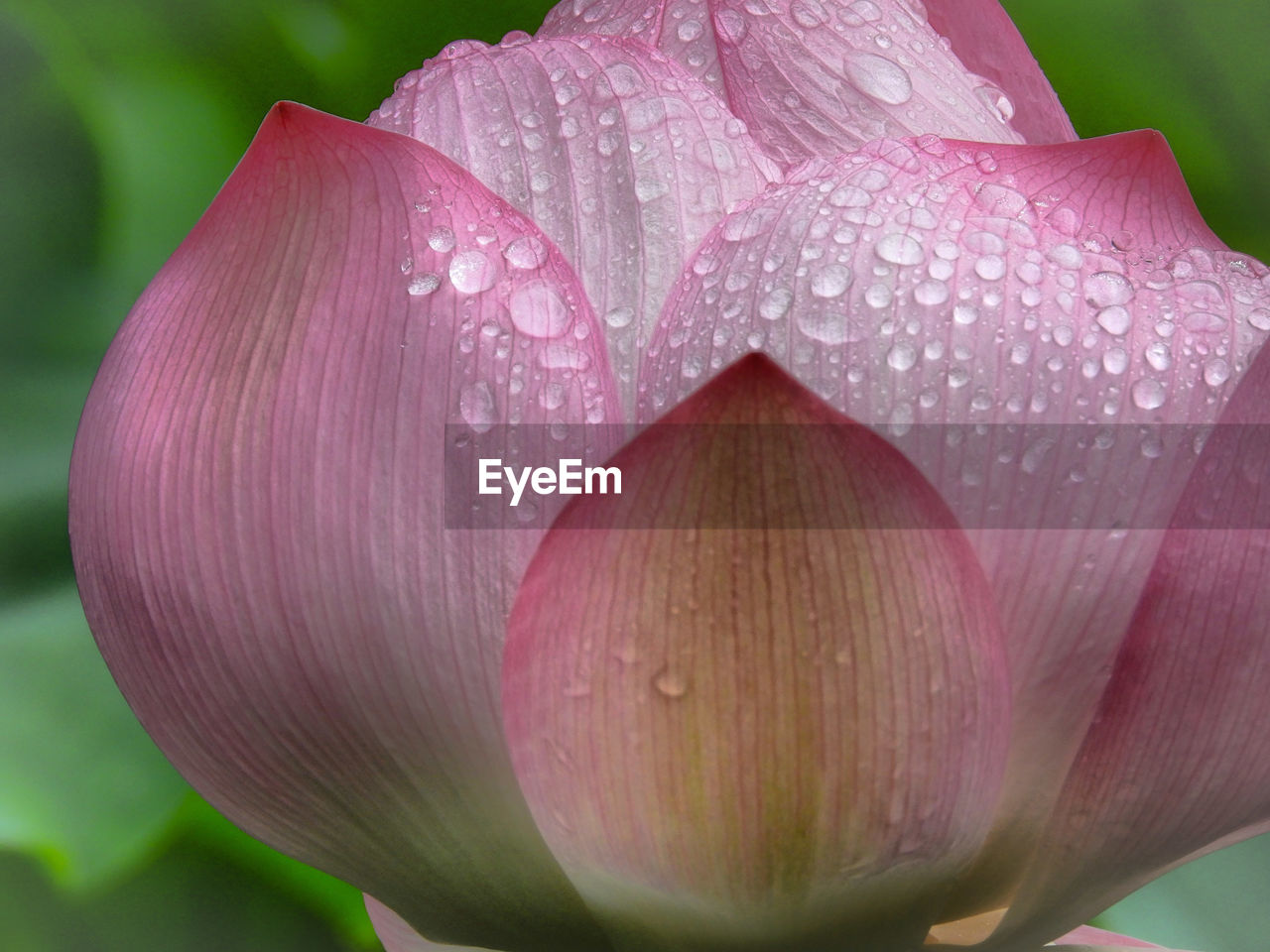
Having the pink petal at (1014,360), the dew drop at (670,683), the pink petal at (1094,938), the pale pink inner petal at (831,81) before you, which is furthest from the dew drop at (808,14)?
the pink petal at (1094,938)

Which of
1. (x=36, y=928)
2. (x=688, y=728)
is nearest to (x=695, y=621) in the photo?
(x=688, y=728)

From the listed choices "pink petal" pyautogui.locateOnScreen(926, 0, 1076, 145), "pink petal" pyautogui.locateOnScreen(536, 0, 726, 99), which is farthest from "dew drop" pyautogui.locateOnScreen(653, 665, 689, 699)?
"pink petal" pyautogui.locateOnScreen(926, 0, 1076, 145)

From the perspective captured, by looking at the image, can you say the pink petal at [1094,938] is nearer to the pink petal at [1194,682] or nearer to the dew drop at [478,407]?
the pink petal at [1194,682]

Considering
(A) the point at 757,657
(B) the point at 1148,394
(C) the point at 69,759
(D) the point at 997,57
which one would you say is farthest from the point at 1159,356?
(C) the point at 69,759

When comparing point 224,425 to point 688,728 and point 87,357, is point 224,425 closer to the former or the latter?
point 688,728

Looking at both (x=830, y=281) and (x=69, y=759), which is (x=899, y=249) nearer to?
(x=830, y=281)

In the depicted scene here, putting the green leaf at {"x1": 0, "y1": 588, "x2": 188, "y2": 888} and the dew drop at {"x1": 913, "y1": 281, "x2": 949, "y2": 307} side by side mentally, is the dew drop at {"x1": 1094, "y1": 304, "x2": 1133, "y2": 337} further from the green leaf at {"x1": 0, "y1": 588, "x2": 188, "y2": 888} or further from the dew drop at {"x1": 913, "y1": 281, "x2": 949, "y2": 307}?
the green leaf at {"x1": 0, "y1": 588, "x2": 188, "y2": 888}
